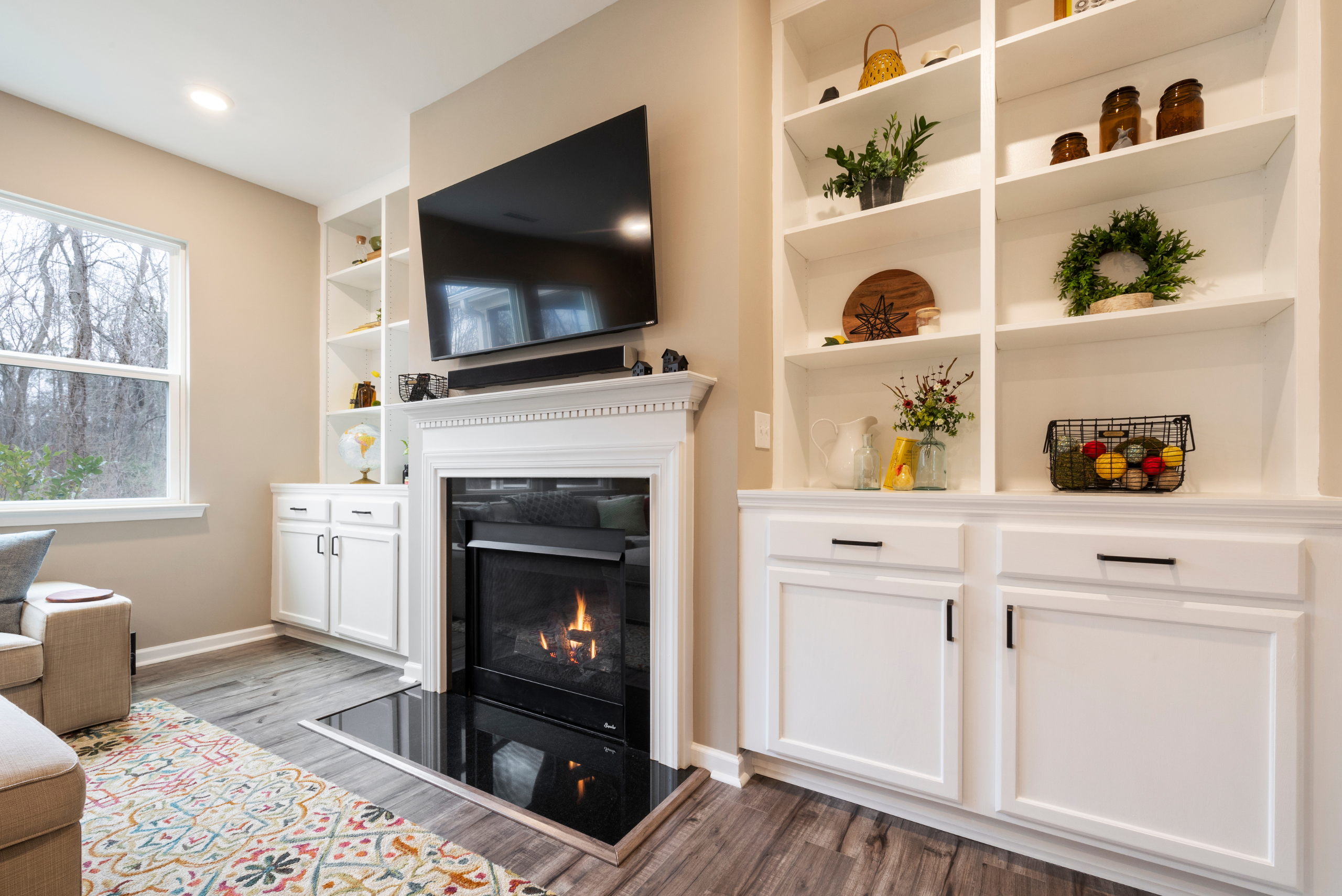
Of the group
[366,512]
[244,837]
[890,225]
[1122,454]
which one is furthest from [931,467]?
[366,512]

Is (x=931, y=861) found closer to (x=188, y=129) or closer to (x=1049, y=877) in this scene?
(x=1049, y=877)

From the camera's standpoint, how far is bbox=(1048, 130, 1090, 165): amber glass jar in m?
1.76

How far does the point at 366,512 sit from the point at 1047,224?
320cm

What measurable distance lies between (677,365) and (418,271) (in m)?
1.59

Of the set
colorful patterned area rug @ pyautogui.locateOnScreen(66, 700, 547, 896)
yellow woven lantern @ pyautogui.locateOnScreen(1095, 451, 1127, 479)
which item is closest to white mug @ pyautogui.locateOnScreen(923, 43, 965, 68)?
yellow woven lantern @ pyautogui.locateOnScreen(1095, 451, 1127, 479)

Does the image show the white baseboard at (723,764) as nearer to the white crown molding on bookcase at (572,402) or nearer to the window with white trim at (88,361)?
the white crown molding on bookcase at (572,402)

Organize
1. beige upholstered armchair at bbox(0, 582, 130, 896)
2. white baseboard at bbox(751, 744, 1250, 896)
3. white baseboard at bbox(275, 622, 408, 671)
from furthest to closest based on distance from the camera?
white baseboard at bbox(275, 622, 408, 671) → white baseboard at bbox(751, 744, 1250, 896) → beige upholstered armchair at bbox(0, 582, 130, 896)

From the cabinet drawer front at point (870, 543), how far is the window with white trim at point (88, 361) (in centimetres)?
336

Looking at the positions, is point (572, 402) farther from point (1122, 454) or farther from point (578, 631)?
point (1122, 454)

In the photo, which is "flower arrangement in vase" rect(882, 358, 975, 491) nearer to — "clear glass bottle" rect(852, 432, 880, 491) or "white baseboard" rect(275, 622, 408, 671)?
"clear glass bottle" rect(852, 432, 880, 491)

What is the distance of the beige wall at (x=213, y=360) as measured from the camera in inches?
116

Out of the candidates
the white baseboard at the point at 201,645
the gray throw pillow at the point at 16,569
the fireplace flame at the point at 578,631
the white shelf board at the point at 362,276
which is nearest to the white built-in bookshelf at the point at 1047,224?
the fireplace flame at the point at 578,631

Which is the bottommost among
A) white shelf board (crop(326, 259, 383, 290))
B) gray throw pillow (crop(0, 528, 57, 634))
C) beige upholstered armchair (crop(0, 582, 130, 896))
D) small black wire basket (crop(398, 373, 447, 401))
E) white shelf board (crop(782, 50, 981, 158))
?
beige upholstered armchair (crop(0, 582, 130, 896))

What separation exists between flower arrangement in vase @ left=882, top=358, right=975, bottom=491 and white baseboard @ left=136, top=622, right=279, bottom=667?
12.0ft
